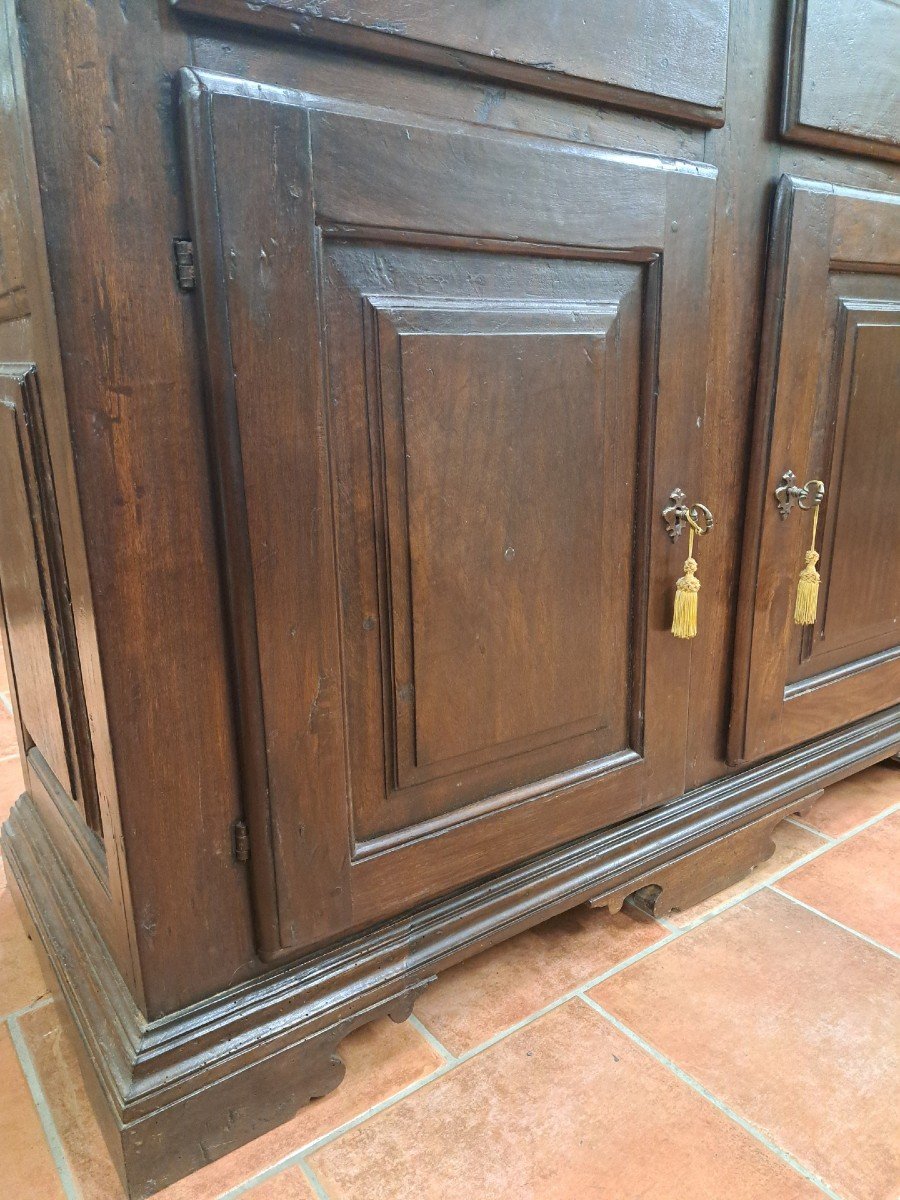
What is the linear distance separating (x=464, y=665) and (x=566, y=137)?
533 millimetres

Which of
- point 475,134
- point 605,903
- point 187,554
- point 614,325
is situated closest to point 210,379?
point 187,554

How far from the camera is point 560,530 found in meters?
0.90

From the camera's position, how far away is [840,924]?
1133 mm

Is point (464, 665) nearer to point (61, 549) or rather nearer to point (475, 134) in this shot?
point (61, 549)

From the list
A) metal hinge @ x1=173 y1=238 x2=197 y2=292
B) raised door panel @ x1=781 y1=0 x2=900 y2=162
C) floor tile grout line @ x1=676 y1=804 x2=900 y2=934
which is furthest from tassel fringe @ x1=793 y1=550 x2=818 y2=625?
metal hinge @ x1=173 y1=238 x2=197 y2=292

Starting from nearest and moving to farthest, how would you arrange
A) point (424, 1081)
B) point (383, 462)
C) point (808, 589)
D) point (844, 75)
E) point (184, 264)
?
point (184, 264) → point (383, 462) → point (424, 1081) → point (844, 75) → point (808, 589)

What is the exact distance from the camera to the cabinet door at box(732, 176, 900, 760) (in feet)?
3.34

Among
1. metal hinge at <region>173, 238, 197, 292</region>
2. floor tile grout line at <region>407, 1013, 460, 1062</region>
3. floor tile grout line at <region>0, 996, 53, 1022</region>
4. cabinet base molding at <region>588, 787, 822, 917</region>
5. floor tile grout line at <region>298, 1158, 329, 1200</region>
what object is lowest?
floor tile grout line at <region>0, 996, 53, 1022</region>

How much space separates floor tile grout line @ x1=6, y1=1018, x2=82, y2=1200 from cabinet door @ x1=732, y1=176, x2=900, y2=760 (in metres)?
0.90

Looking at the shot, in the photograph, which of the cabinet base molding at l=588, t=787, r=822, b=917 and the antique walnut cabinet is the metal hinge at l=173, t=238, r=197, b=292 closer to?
the antique walnut cabinet

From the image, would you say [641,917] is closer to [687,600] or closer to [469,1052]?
[469,1052]

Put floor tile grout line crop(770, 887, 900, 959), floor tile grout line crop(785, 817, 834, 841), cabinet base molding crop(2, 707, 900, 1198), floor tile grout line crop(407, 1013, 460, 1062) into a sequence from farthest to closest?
floor tile grout line crop(785, 817, 834, 841)
floor tile grout line crop(770, 887, 900, 959)
floor tile grout line crop(407, 1013, 460, 1062)
cabinet base molding crop(2, 707, 900, 1198)

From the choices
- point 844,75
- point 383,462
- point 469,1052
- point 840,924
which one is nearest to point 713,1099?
point 469,1052

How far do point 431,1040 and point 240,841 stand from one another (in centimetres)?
37
